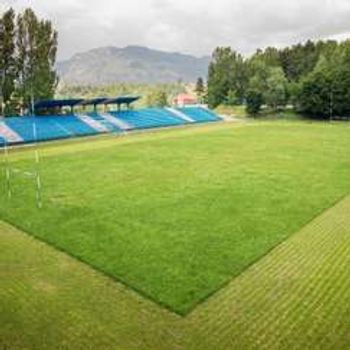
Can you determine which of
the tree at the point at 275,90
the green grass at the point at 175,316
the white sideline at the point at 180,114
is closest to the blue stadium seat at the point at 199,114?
the white sideline at the point at 180,114

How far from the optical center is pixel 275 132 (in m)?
51.4

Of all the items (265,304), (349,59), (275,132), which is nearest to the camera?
(265,304)

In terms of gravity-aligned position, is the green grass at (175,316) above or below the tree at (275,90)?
below

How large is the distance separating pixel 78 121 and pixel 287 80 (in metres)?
49.0

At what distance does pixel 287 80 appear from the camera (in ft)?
291

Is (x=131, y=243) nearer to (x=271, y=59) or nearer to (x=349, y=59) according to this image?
(x=349, y=59)

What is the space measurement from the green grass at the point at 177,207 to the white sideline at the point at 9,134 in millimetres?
10421

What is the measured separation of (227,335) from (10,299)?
530cm

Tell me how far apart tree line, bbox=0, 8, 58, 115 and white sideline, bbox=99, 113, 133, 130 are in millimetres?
7180

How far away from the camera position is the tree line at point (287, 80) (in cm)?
7038

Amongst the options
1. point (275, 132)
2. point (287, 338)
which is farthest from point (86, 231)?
point (275, 132)

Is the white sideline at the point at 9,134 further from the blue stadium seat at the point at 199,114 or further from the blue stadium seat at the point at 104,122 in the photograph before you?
the blue stadium seat at the point at 199,114

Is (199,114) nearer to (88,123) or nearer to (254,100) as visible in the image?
(254,100)

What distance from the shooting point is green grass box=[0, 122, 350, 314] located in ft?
42.6
